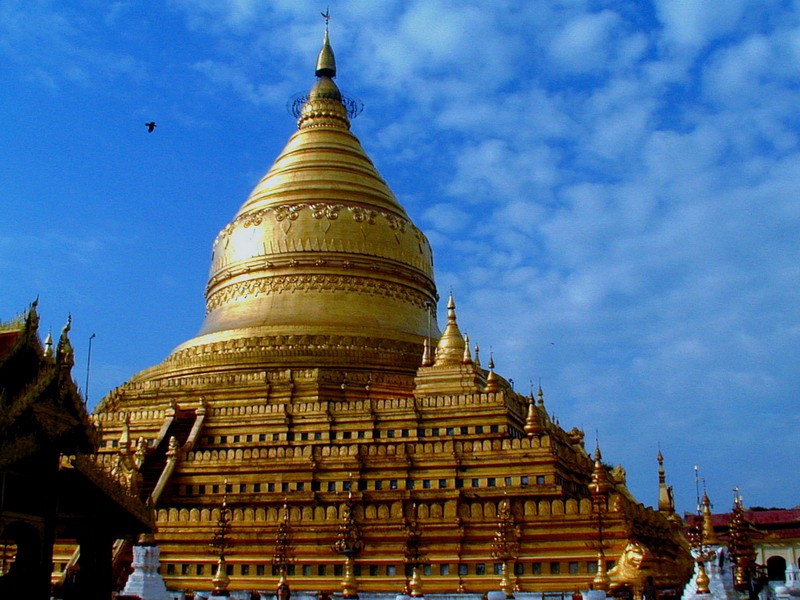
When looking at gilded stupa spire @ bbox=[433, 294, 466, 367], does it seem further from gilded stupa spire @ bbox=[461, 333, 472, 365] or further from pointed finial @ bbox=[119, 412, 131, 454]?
pointed finial @ bbox=[119, 412, 131, 454]

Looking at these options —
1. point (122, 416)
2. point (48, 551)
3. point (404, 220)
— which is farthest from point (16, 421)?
point (404, 220)

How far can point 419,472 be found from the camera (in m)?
29.1

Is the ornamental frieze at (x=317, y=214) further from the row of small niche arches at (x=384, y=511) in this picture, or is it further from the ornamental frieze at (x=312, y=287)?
the row of small niche arches at (x=384, y=511)

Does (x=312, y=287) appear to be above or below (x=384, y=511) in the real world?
above

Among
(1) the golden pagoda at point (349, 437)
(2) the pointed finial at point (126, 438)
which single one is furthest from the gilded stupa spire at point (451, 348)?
(2) the pointed finial at point (126, 438)

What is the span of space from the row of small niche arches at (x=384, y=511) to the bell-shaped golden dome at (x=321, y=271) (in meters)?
7.67

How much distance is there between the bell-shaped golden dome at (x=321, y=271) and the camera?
3550 centimetres

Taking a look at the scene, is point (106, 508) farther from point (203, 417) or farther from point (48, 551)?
point (203, 417)

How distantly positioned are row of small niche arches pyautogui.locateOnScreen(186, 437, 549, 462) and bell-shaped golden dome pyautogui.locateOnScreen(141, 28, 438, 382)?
4601 millimetres

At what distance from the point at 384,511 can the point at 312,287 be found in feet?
41.7

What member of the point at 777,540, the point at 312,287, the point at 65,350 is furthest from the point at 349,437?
the point at 777,540

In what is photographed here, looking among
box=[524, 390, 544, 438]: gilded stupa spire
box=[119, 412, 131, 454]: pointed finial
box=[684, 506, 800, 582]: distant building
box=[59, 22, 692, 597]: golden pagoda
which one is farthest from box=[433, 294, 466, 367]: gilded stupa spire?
box=[684, 506, 800, 582]: distant building

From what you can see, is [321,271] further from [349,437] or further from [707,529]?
[707,529]

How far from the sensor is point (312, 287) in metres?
38.0
